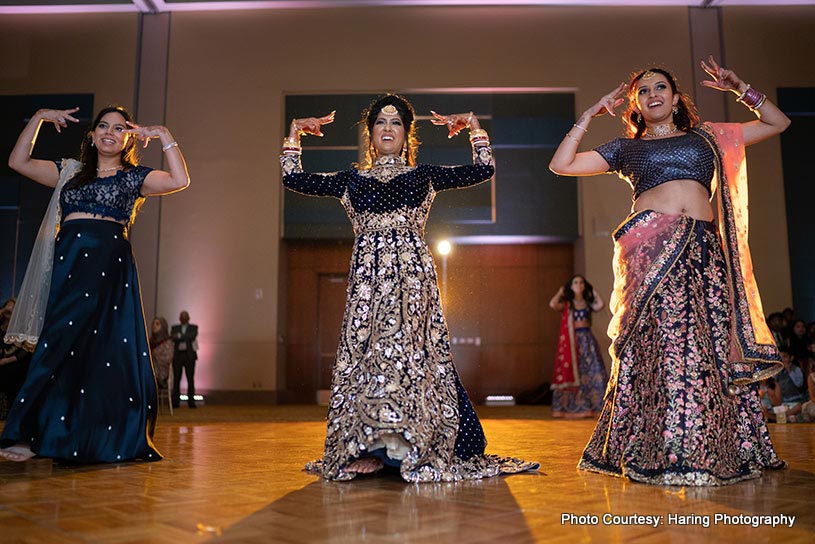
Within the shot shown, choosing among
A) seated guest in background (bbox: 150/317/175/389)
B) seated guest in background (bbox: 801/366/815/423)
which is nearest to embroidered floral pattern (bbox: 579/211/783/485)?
seated guest in background (bbox: 801/366/815/423)

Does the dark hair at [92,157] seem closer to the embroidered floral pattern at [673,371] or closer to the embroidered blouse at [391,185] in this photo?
the embroidered blouse at [391,185]

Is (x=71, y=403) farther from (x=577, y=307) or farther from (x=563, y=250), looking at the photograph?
(x=563, y=250)

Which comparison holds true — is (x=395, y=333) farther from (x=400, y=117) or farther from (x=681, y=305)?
(x=681, y=305)

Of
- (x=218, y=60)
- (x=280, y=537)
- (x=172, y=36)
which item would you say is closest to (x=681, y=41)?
(x=218, y=60)

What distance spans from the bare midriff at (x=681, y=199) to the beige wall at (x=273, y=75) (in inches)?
303

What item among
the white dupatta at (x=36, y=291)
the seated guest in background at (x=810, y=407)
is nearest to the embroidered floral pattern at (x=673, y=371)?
the white dupatta at (x=36, y=291)

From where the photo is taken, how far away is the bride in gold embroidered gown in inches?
99.9

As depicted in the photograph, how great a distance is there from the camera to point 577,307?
24.7ft

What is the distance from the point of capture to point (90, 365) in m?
3.24

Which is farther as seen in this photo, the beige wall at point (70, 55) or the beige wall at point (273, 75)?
the beige wall at point (70, 55)

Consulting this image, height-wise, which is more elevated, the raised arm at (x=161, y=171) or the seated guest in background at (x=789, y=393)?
the raised arm at (x=161, y=171)

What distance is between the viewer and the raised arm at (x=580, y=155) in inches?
114

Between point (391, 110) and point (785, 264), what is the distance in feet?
29.6

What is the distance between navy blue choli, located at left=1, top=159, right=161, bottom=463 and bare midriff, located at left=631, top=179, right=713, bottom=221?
2342 mm
